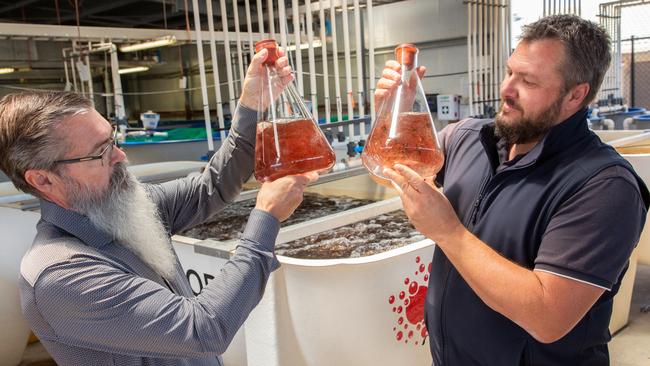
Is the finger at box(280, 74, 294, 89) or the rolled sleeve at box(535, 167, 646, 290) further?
the finger at box(280, 74, 294, 89)

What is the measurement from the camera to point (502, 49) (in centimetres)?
643

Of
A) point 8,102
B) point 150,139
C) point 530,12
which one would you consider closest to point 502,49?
point 530,12

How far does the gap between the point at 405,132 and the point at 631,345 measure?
8.34 feet

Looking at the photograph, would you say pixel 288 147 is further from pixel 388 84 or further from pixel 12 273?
pixel 12 273

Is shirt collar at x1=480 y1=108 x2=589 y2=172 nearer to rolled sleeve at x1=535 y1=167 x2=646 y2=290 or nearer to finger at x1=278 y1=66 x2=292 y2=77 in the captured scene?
rolled sleeve at x1=535 y1=167 x2=646 y2=290

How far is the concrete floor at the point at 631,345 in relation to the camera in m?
2.68

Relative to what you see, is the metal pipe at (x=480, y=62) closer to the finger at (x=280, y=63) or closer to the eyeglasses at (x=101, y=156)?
the finger at (x=280, y=63)

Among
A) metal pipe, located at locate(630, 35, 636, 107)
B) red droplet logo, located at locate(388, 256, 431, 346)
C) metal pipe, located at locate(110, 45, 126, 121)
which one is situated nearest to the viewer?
red droplet logo, located at locate(388, 256, 431, 346)

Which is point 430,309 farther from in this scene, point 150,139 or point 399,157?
point 150,139

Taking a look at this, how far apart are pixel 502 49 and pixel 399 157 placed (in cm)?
602

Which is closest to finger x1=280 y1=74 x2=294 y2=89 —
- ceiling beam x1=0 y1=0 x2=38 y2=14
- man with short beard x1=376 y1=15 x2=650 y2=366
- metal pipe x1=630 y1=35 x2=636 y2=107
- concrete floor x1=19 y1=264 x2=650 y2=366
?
man with short beard x1=376 y1=15 x2=650 y2=366

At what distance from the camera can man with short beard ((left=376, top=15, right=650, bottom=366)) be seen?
94 centimetres

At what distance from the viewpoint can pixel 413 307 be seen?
1.85 metres

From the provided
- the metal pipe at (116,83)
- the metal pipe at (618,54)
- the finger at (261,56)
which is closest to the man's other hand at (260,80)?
the finger at (261,56)
